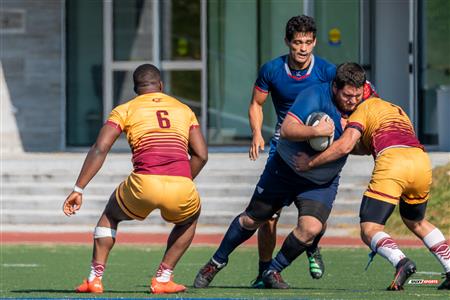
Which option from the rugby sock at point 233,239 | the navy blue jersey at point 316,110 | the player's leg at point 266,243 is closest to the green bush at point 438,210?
the player's leg at point 266,243

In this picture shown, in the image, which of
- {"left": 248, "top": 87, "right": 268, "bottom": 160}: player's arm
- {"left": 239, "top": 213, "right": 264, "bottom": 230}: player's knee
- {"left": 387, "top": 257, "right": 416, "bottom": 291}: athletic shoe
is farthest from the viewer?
{"left": 248, "top": 87, "right": 268, "bottom": 160}: player's arm

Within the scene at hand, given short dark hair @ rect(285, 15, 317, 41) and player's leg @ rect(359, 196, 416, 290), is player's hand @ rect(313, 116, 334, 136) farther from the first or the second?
short dark hair @ rect(285, 15, 317, 41)

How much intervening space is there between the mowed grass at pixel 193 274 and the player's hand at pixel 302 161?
0.97m

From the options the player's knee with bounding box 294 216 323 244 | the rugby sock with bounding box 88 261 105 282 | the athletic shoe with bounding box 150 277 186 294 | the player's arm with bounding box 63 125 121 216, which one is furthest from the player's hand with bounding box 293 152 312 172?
the rugby sock with bounding box 88 261 105 282

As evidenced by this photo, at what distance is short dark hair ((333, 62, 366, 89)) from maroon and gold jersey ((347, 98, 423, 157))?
0.75 ft

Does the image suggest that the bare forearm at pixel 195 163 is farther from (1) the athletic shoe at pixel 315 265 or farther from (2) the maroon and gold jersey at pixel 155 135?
(1) the athletic shoe at pixel 315 265

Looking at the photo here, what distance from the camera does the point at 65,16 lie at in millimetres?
24438

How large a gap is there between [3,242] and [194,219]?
7.44 m

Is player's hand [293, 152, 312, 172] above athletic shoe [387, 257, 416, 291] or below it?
above

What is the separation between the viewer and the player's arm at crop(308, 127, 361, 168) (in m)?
10.6

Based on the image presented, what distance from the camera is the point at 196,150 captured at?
10930 millimetres

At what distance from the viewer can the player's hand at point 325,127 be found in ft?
35.1

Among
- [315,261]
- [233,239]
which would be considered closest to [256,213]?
[233,239]

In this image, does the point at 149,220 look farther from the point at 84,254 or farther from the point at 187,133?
the point at 187,133
